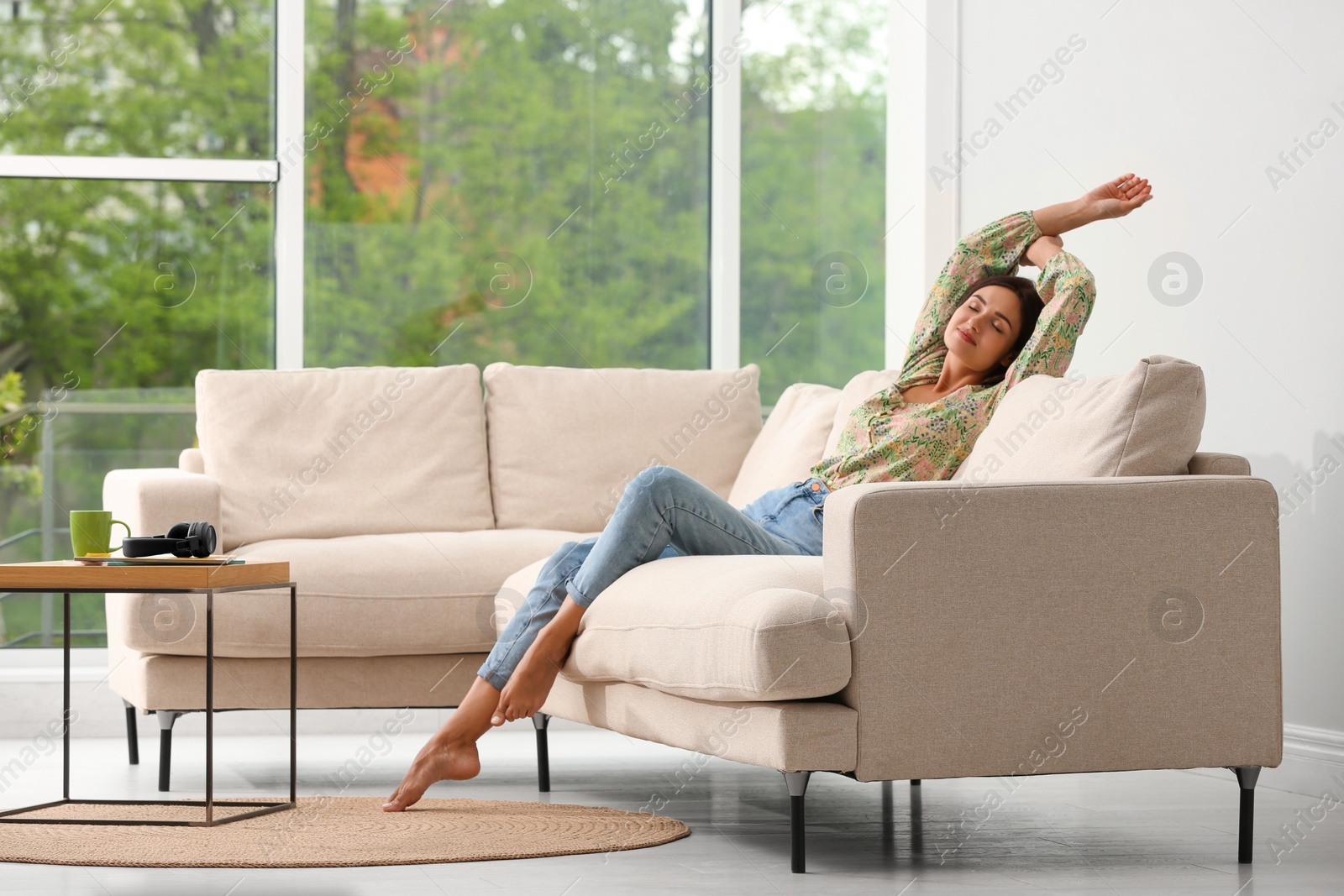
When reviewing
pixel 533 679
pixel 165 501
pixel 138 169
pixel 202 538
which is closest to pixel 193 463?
pixel 165 501

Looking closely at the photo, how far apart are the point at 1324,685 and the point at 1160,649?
877 mm

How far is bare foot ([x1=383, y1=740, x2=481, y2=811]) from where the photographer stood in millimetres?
2562

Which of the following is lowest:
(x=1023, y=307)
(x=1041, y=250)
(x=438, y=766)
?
(x=438, y=766)

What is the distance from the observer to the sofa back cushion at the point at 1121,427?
2.38 m

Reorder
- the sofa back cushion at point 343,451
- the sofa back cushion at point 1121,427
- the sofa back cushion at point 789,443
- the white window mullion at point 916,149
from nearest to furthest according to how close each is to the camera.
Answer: the sofa back cushion at point 1121,427, the sofa back cushion at point 789,443, the sofa back cushion at point 343,451, the white window mullion at point 916,149

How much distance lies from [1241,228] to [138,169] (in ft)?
9.72

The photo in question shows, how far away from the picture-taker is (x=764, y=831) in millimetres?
2572

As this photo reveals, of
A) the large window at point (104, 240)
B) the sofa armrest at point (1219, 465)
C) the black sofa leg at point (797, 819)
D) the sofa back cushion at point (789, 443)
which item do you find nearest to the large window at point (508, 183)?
the large window at point (104, 240)

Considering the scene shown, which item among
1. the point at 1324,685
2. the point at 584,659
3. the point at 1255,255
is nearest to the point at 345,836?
the point at 584,659

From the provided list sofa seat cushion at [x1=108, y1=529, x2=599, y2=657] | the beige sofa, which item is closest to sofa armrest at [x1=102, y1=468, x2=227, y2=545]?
the beige sofa

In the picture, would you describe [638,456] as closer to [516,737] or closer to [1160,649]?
[516,737]

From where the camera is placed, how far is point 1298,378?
10.0 feet

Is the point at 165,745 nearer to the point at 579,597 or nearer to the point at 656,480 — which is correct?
the point at 579,597

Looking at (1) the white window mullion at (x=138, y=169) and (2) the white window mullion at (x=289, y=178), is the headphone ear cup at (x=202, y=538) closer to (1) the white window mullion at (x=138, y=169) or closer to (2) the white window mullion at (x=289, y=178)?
(2) the white window mullion at (x=289, y=178)
